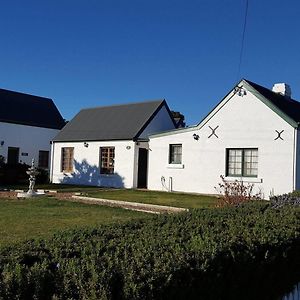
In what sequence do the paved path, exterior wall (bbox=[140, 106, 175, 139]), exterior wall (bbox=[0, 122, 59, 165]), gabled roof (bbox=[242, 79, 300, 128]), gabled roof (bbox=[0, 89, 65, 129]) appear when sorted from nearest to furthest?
the paved path < gabled roof (bbox=[242, 79, 300, 128]) < exterior wall (bbox=[140, 106, 175, 139]) < exterior wall (bbox=[0, 122, 59, 165]) < gabled roof (bbox=[0, 89, 65, 129])

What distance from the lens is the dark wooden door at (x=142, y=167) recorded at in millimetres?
24641

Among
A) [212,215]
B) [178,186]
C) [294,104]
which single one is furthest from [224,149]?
[212,215]

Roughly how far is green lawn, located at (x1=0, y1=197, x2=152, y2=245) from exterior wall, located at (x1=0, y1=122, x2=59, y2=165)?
1819cm

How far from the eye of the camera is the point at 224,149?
20844 mm

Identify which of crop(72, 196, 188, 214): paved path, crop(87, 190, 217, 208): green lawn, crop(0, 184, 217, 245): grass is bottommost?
crop(0, 184, 217, 245): grass

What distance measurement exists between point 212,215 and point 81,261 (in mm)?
3466

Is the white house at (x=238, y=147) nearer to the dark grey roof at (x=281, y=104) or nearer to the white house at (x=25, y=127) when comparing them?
the dark grey roof at (x=281, y=104)

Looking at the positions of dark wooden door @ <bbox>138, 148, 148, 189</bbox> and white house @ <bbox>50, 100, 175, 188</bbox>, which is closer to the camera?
white house @ <bbox>50, 100, 175, 188</bbox>

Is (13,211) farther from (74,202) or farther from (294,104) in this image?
(294,104)

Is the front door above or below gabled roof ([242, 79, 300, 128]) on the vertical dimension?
below

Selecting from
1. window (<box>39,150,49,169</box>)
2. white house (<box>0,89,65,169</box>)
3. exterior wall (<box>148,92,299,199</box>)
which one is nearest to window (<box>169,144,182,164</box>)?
exterior wall (<box>148,92,299,199</box>)

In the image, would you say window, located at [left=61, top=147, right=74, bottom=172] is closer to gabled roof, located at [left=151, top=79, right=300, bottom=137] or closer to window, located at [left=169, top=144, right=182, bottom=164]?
window, located at [left=169, top=144, right=182, bottom=164]

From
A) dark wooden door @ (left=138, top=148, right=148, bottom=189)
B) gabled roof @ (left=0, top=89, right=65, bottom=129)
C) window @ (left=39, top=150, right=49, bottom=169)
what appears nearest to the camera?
dark wooden door @ (left=138, top=148, right=148, bottom=189)

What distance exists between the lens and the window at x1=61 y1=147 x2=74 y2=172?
27891 mm
